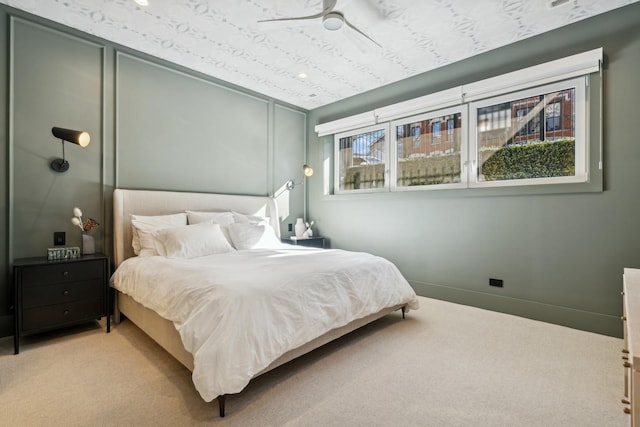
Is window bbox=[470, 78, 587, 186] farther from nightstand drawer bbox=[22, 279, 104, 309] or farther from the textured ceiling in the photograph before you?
nightstand drawer bbox=[22, 279, 104, 309]

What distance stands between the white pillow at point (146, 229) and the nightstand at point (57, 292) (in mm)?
317

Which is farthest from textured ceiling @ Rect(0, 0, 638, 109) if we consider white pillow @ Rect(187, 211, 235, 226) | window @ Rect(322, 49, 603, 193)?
white pillow @ Rect(187, 211, 235, 226)

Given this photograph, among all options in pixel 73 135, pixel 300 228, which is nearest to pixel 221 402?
pixel 73 135

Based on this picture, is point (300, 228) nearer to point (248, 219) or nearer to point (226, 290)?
point (248, 219)

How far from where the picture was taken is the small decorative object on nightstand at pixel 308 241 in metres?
4.66

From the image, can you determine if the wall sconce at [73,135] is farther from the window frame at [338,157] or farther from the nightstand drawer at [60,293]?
the window frame at [338,157]

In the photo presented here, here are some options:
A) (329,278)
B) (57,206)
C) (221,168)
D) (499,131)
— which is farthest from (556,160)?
(57,206)

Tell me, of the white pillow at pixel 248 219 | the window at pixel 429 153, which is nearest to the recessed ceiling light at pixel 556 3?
the window at pixel 429 153

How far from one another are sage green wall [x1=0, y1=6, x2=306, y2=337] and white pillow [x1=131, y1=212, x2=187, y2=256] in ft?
1.10

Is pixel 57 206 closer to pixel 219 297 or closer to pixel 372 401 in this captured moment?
pixel 219 297

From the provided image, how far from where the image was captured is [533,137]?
3.23m

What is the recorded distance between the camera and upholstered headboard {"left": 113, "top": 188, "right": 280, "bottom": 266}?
3107 millimetres

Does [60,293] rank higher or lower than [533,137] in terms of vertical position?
lower

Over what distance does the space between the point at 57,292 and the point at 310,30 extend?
320 centimetres
